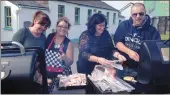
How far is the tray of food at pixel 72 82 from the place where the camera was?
5.11 ft

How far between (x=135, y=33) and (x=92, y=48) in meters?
0.44

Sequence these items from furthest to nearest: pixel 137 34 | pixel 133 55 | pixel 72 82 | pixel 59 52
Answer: pixel 59 52, pixel 137 34, pixel 133 55, pixel 72 82

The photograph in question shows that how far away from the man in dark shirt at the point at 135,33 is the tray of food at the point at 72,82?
48 cm

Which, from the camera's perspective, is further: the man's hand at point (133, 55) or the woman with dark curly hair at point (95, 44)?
the woman with dark curly hair at point (95, 44)

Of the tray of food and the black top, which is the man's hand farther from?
the tray of food

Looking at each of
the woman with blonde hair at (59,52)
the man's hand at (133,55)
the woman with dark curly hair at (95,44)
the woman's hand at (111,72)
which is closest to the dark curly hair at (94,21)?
the woman with dark curly hair at (95,44)

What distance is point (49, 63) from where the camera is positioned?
2064mm

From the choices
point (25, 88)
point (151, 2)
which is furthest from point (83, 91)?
point (151, 2)

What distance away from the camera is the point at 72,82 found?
5.28 feet

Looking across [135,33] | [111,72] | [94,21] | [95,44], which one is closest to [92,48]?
[95,44]

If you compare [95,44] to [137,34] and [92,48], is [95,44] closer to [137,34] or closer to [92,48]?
[92,48]

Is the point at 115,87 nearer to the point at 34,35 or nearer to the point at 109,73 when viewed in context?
the point at 109,73

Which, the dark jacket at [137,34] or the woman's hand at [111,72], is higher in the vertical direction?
the dark jacket at [137,34]

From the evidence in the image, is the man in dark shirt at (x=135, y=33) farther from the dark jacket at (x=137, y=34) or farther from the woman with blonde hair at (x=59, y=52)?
the woman with blonde hair at (x=59, y=52)
